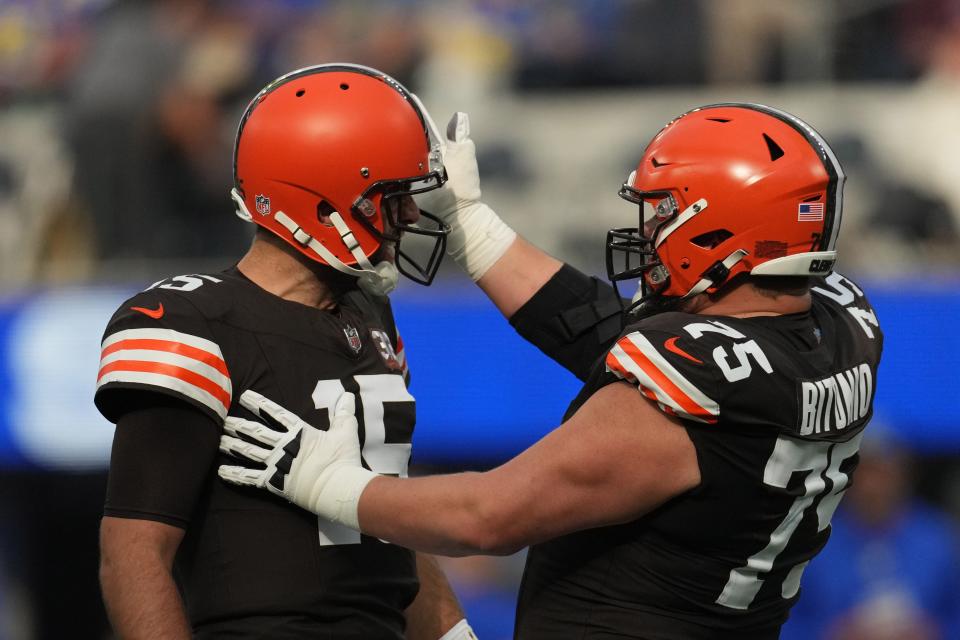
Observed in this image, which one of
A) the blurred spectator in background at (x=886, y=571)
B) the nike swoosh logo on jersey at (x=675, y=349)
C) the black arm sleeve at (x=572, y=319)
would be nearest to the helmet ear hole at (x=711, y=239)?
the nike swoosh logo on jersey at (x=675, y=349)

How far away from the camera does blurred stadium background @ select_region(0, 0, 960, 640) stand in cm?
555

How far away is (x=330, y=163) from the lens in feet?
8.72

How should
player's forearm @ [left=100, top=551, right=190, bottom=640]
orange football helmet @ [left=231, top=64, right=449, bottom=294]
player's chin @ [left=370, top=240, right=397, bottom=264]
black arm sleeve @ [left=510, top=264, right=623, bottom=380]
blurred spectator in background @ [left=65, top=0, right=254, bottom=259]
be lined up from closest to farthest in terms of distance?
player's forearm @ [left=100, top=551, right=190, bottom=640]
orange football helmet @ [left=231, top=64, right=449, bottom=294]
player's chin @ [left=370, top=240, right=397, bottom=264]
black arm sleeve @ [left=510, top=264, right=623, bottom=380]
blurred spectator in background @ [left=65, top=0, right=254, bottom=259]

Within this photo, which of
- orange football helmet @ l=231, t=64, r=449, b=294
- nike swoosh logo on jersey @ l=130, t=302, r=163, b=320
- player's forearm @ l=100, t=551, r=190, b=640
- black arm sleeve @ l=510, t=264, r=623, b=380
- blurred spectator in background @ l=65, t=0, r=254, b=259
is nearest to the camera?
player's forearm @ l=100, t=551, r=190, b=640

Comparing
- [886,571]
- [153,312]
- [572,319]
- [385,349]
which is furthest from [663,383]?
[886,571]

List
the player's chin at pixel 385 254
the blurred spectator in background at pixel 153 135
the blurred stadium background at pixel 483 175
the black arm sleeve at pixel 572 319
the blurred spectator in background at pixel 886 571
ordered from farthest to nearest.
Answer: the blurred spectator in background at pixel 153 135 < the blurred spectator in background at pixel 886 571 < the blurred stadium background at pixel 483 175 < the black arm sleeve at pixel 572 319 < the player's chin at pixel 385 254

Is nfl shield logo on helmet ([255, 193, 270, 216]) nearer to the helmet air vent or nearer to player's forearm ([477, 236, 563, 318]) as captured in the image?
player's forearm ([477, 236, 563, 318])

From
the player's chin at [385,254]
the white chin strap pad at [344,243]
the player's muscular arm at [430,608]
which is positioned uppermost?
the white chin strap pad at [344,243]

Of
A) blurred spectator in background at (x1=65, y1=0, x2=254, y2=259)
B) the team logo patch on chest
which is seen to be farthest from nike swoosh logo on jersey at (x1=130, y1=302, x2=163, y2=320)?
blurred spectator in background at (x1=65, y1=0, x2=254, y2=259)

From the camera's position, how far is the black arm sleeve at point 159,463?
237 centimetres

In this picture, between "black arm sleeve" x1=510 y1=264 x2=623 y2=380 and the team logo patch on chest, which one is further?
"black arm sleeve" x1=510 y1=264 x2=623 y2=380

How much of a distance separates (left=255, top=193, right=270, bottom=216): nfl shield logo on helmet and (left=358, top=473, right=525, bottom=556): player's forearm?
1.92ft

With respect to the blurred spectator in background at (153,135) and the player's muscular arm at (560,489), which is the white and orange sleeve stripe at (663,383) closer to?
the player's muscular arm at (560,489)

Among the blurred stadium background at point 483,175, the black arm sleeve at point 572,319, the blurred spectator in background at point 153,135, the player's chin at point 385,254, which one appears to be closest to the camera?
the player's chin at point 385,254
